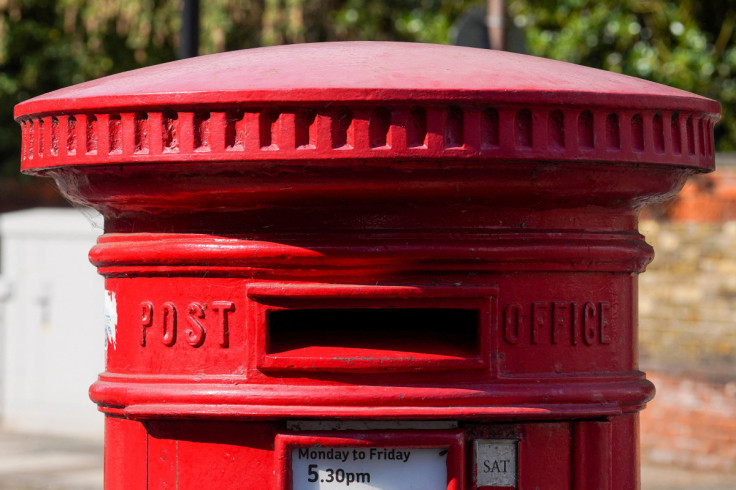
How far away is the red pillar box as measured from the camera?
1.63m

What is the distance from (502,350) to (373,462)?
0.81ft

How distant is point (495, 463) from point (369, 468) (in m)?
0.18

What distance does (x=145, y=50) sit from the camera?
38.4 feet

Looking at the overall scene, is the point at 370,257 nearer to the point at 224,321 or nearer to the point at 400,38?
the point at 224,321

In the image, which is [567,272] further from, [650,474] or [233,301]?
[650,474]

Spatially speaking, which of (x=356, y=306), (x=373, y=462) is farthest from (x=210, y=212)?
(x=373, y=462)

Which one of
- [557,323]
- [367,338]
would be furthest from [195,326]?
[557,323]

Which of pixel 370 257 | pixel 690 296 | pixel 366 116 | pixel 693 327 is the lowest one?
pixel 693 327

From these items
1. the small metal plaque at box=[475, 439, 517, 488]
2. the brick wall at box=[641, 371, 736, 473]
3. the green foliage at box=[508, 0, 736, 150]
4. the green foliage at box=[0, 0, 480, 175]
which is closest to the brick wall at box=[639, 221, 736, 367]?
the brick wall at box=[641, 371, 736, 473]

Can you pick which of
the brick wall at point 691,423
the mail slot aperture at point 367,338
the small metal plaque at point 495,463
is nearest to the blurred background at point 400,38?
the brick wall at point 691,423

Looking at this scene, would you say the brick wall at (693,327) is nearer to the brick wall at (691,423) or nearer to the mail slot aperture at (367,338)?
the brick wall at (691,423)

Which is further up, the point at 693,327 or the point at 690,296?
the point at 690,296

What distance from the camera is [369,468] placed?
5.73ft

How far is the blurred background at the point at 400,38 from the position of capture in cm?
761
